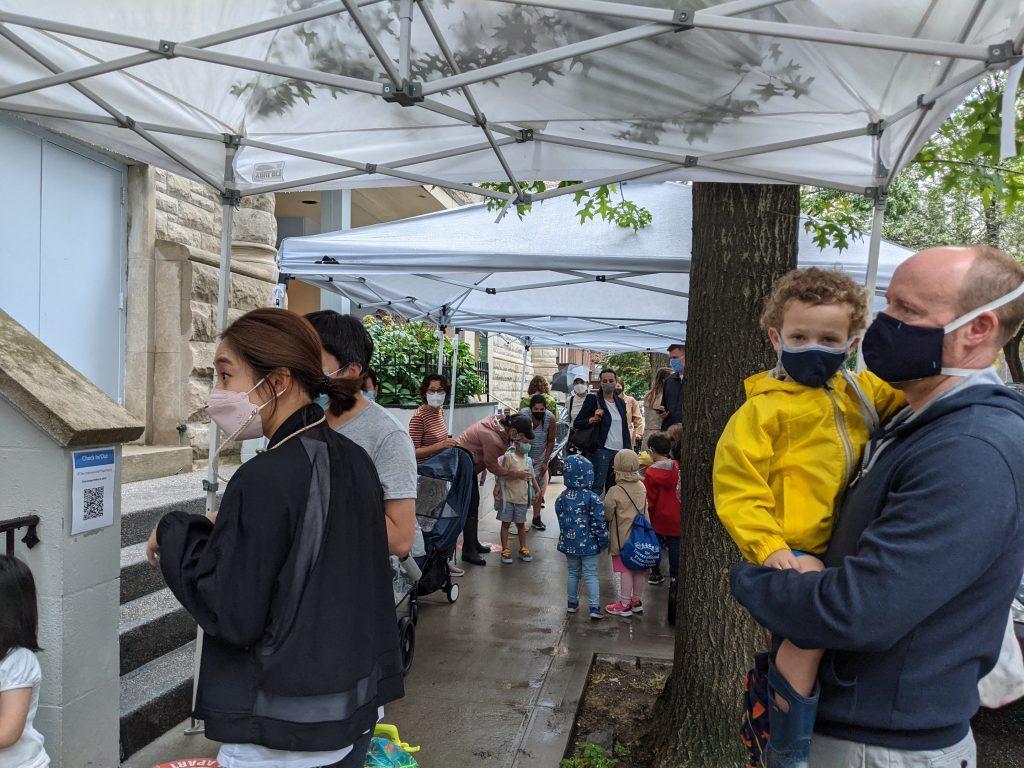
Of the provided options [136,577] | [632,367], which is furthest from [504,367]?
[136,577]

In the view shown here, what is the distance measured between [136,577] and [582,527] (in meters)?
3.36

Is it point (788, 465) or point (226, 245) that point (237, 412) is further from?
point (226, 245)

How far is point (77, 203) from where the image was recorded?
6.77 metres

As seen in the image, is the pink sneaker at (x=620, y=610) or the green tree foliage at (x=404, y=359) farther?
the green tree foliage at (x=404, y=359)

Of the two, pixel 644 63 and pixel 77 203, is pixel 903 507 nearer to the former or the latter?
pixel 644 63

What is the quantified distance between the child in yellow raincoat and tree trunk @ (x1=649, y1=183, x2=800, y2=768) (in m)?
1.82

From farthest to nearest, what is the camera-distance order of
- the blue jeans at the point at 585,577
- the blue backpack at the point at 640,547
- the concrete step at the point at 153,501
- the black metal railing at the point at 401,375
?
1. the black metal railing at the point at 401,375
2. the blue jeans at the point at 585,577
3. the blue backpack at the point at 640,547
4. the concrete step at the point at 153,501

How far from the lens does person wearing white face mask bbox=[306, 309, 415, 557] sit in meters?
2.88

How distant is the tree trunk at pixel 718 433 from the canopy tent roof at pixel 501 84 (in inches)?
10.3

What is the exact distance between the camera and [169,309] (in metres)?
7.51

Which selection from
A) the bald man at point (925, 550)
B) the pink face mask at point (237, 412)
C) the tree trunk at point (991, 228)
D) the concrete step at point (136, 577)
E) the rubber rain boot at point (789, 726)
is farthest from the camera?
the tree trunk at point (991, 228)

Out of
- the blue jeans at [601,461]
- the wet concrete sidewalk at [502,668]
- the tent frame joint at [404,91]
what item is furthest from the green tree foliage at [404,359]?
A: the tent frame joint at [404,91]

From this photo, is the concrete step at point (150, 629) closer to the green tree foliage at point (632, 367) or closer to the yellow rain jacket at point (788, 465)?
the yellow rain jacket at point (788, 465)

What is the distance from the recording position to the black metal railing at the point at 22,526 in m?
2.85
